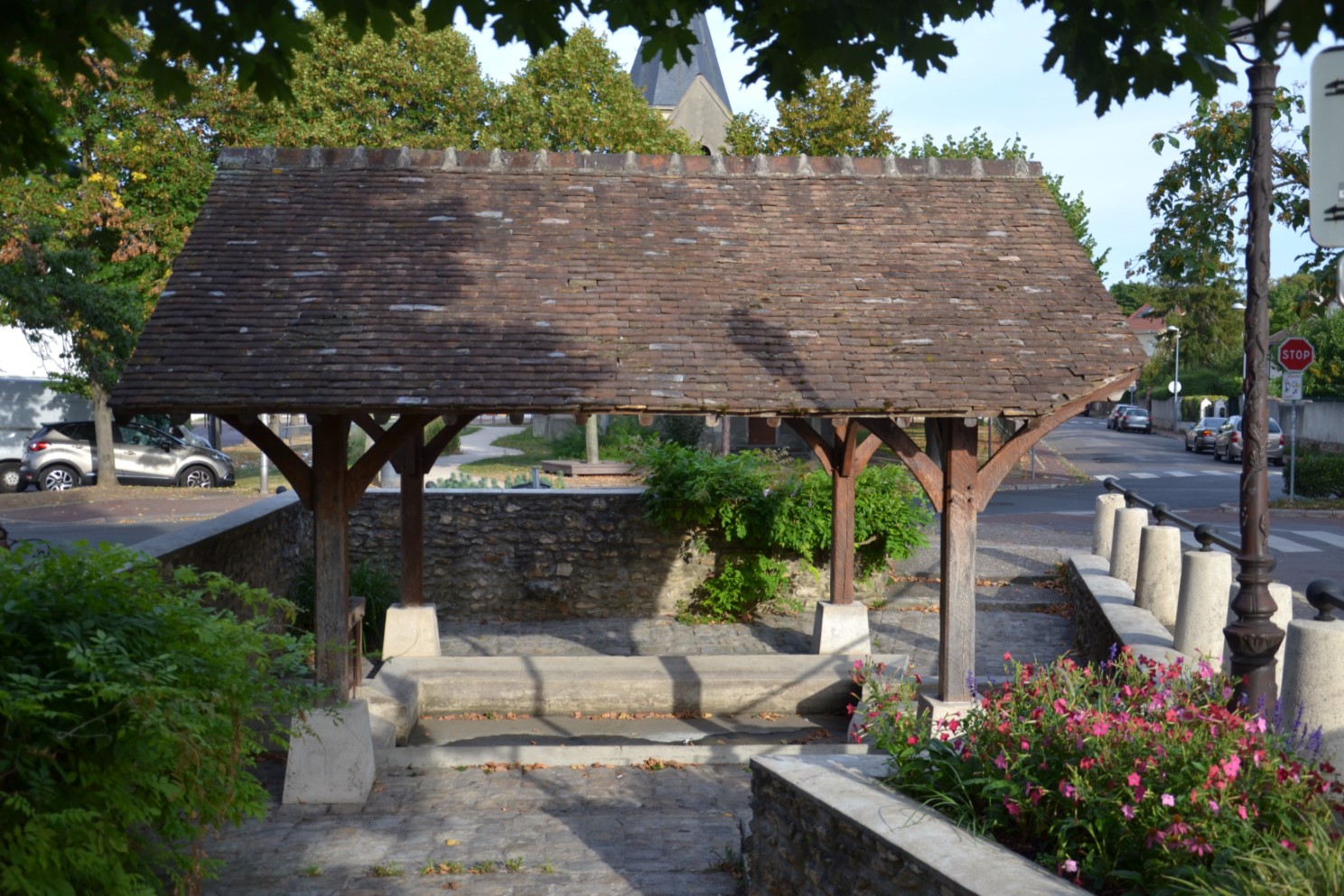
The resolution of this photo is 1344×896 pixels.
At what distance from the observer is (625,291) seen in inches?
359

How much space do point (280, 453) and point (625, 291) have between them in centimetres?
278

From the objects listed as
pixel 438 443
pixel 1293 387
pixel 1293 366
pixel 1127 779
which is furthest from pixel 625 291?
pixel 1293 387

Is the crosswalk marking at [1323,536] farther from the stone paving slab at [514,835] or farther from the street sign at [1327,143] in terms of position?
the street sign at [1327,143]

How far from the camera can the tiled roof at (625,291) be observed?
800 centimetres

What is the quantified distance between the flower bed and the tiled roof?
311cm

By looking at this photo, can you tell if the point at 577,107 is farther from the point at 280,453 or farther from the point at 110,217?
the point at 280,453

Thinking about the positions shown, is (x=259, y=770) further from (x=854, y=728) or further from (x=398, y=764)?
(x=854, y=728)

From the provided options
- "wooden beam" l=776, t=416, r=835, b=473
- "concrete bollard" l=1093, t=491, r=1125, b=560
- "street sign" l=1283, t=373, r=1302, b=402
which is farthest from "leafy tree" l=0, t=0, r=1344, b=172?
"street sign" l=1283, t=373, r=1302, b=402

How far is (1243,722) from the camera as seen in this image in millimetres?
4477

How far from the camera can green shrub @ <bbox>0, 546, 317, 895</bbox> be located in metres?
4.02

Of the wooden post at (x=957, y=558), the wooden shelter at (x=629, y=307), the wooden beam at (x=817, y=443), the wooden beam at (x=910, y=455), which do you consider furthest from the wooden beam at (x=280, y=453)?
the wooden post at (x=957, y=558)

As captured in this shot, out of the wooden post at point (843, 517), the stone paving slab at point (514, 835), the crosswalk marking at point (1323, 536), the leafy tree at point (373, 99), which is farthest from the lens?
the leafy tree at point (373, 99)

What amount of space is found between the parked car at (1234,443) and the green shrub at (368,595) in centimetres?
2898

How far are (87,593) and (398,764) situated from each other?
446 centimetres
